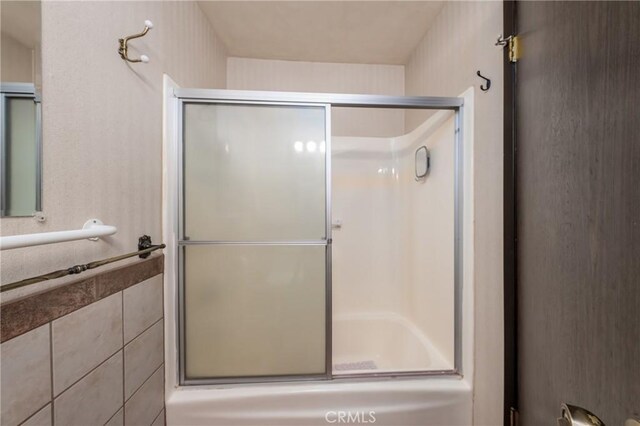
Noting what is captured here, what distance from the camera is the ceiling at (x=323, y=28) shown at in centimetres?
146

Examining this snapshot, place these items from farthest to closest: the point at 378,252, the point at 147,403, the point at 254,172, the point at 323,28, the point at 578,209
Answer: the point at 378,252
the point at 323,28
the point at 254,172
the point at 147,403
the point at 578,209

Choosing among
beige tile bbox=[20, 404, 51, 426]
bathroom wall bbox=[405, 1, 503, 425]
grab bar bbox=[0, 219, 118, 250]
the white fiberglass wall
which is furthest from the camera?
the white fiberglass wall

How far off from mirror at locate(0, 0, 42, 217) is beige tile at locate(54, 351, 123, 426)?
0.51 metres

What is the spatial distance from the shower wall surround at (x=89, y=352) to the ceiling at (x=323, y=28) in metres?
1.56

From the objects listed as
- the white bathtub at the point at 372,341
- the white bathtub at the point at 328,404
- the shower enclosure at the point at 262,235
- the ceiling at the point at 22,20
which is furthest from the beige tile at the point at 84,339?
the white bathtub at the point at 372,341

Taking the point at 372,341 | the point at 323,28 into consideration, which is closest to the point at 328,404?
the point at 372,341

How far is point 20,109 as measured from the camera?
558 mm

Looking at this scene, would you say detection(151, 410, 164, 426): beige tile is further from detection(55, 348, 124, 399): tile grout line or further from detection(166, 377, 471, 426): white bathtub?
detection(55, 348, 124, 399): tile grout line

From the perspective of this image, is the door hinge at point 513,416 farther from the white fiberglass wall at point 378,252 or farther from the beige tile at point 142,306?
the beige tile at point 142,306

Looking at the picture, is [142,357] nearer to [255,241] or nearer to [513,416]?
[255,241]

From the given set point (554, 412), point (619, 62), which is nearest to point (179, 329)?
point (554, 412)

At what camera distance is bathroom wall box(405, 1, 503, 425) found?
1012mm

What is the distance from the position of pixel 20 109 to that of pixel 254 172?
76cm

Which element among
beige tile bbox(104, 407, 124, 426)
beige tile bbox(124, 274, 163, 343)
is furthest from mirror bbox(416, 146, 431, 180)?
beige tile bbox(104, 407, 124, 426)
